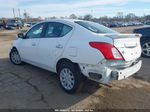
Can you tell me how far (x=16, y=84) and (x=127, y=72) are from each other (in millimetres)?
2907

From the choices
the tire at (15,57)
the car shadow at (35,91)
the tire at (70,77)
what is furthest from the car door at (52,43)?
the tire at (15,57)

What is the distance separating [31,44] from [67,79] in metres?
1.85

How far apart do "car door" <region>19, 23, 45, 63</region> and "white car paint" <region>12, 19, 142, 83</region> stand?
1.77 feet

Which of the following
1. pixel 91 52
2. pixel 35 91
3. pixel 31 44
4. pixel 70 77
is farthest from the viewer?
pixel 31 44

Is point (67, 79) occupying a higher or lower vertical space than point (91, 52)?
lower

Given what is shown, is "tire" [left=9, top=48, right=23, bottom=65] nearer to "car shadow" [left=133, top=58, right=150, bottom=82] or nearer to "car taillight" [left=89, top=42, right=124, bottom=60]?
"car taillight" [left=89, top=42, right=124, bottom=60]

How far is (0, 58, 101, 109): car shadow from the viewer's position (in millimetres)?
3408

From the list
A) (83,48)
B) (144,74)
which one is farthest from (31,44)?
(144,74)

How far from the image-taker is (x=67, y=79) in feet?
12.6

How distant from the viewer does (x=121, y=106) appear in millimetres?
3305

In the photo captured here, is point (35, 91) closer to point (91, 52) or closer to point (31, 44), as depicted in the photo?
point (31, 44)

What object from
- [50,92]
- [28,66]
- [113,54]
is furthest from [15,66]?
[113,54]

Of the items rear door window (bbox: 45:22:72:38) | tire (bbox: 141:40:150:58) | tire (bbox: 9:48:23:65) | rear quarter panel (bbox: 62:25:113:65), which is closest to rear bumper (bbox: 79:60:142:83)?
rear quarter panel (bbox: 62:25:113:65)

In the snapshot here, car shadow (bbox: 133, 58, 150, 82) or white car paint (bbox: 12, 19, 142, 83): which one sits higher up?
white car paint (bbox: 12, 19, 142, 83)
